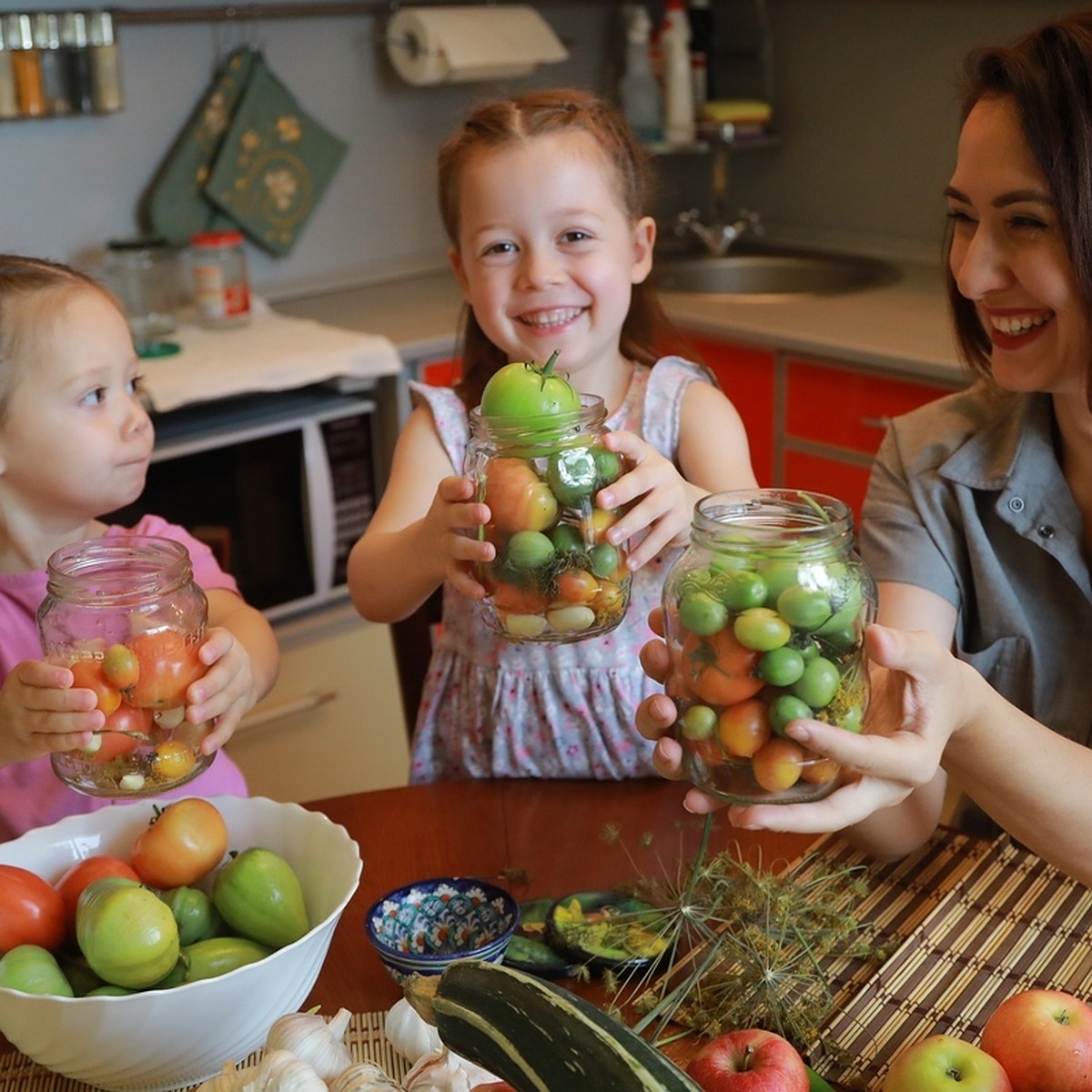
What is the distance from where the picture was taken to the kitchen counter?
252 centimetres

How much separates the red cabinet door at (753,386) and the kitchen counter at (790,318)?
3cm

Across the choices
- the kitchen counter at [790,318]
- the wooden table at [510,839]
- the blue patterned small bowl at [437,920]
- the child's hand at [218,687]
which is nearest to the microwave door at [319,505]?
the kitchen counter at [790,318]

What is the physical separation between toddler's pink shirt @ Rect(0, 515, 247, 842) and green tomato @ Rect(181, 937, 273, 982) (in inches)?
15.9

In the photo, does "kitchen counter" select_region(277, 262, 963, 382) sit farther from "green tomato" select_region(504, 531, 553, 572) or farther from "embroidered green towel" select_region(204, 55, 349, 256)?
"green tomato" select_region(504, 531, 553, 572)

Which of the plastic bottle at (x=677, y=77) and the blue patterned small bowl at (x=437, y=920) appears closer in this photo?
the blue patterned small bowl at (x=437, y=920)

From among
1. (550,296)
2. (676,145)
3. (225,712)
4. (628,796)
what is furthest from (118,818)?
(676,145)

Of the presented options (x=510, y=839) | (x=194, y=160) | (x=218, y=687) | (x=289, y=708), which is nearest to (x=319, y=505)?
(x=289, y=708)

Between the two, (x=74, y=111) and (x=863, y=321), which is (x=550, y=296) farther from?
(x=74, y=111)

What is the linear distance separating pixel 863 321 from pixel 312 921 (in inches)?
78.3

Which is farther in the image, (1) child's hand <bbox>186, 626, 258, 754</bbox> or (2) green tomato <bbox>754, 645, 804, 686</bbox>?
(1) child's hand <bbox>186, 626, 258, 754</bbox>

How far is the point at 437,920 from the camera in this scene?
3.53ft

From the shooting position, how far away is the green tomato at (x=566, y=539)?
98 cm

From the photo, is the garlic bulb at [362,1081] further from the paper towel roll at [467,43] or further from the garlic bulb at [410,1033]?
the paper towel roll at [467,43]

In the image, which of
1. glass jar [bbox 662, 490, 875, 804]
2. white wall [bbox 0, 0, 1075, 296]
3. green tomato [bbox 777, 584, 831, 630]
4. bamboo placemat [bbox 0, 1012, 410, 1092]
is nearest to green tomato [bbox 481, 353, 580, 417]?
glass jar [bbox 662, 490, 875, 804]
